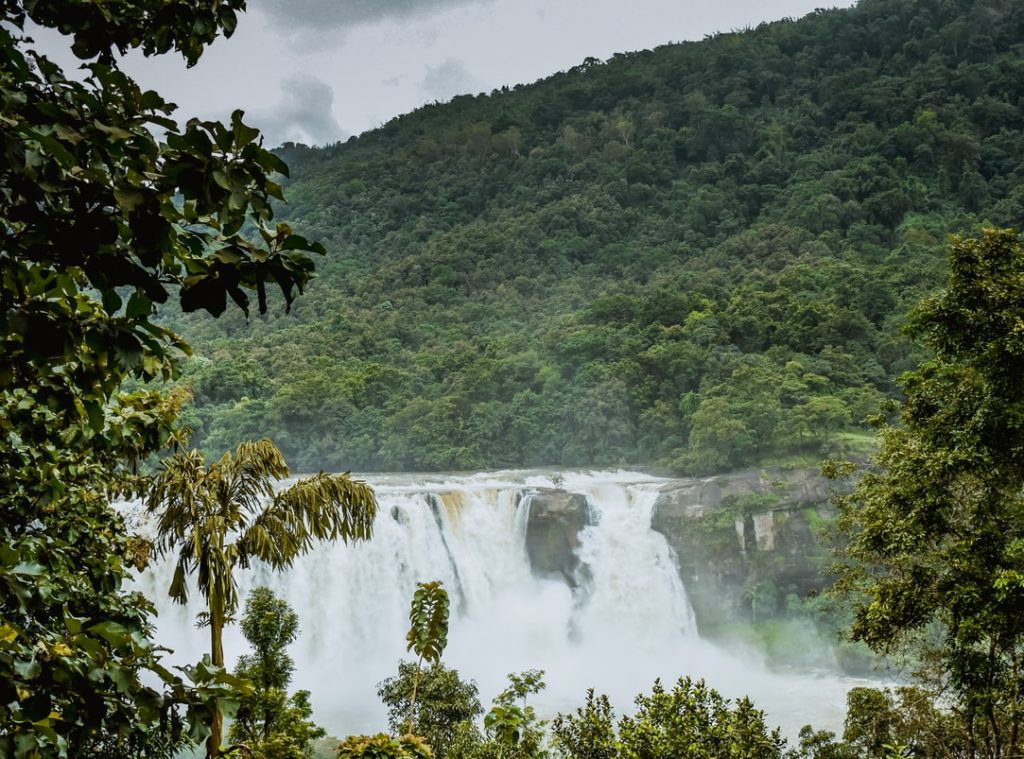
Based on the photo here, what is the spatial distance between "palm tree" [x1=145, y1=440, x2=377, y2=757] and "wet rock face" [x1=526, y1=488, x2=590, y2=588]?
1674cm

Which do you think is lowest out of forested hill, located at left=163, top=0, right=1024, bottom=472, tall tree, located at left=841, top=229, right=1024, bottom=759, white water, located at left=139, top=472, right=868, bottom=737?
white water, located at left=139, top=472, right=868, bottom=737

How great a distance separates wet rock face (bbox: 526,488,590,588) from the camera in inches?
893

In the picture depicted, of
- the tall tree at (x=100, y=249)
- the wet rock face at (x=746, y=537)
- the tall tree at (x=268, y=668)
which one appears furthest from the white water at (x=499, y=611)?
the tall tree at (x=100, y=249)

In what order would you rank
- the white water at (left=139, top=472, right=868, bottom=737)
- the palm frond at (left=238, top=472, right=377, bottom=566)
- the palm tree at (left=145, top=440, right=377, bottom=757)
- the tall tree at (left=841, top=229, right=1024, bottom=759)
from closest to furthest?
the palm tree at (left=145, top=440, right=377, bottom=757)
the palm frond at (left=238, top=472, right=377, bottom=566)
the tall tree at (left=841, top=229, right=1024, bottom=759)
the white water at (left=139, top=472, right=868, bottom=737)

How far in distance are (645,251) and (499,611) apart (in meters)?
32.3

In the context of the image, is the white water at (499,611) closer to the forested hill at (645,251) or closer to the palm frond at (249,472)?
the forested hill at (645,251)

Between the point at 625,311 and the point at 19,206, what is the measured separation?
120 ft

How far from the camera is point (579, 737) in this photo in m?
5.88

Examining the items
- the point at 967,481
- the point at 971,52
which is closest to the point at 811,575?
the point at 967,481

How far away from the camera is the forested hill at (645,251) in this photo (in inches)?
1228

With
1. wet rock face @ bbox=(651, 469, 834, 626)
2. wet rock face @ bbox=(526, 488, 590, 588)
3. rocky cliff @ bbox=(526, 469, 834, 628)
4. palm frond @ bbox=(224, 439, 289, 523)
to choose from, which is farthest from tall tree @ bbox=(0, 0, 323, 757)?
wet rock face @ bbox=(651, 469, 834, 626)

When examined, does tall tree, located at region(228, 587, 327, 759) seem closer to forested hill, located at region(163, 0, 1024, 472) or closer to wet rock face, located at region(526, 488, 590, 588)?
forested hill, located at region(163, 0, 1024, 472)

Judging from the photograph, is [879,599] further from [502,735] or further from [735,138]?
[735,138]

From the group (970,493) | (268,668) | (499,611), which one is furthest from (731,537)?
(268,668)
